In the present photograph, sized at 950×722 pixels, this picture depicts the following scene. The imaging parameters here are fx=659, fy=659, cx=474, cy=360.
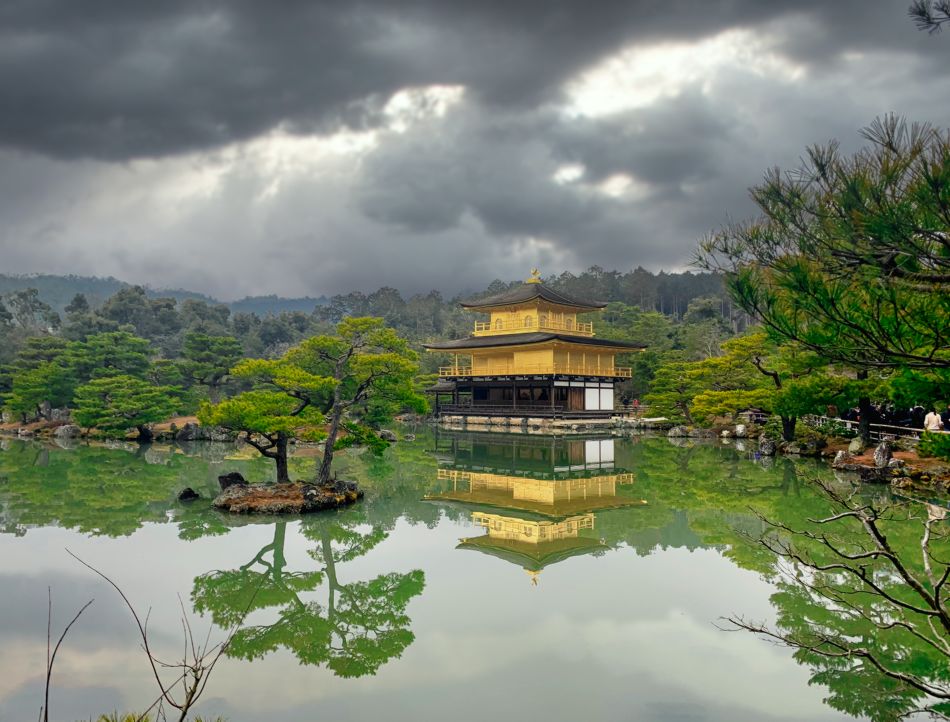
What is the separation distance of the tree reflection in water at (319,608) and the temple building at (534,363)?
24.1m

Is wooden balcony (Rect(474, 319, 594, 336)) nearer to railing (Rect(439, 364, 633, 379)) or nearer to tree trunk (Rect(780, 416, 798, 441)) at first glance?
railing (Rect(439, 364, 633, 379))

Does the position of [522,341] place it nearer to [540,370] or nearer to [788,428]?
[540,370]

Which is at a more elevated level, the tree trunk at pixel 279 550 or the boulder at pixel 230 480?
the boulder at pixel 230 480

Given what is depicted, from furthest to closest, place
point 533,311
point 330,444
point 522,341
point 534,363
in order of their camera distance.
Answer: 1. point 533,311
2. point 534,363
3. point 522,341
4. point 330,444

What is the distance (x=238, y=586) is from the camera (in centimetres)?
776

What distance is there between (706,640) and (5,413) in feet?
122

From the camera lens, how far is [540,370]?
33344 mm

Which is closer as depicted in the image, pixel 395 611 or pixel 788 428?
pixel 395 611

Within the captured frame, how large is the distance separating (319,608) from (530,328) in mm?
30081

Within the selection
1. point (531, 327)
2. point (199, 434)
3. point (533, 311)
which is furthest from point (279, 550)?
point (533, 311)

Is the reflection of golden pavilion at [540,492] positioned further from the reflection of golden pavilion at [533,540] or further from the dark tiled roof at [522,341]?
the dark tiled roof at [522,341]

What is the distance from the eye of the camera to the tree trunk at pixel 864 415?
1656cm

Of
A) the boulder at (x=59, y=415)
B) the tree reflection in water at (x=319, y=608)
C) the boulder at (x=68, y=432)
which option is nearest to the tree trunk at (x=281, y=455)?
the tree reflection in water at (x=319, y=608)

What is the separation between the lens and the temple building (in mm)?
33344
